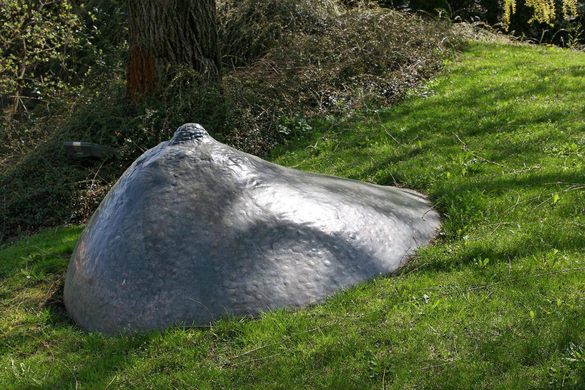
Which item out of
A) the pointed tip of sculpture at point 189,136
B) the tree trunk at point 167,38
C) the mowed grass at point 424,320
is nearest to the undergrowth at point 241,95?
the tree trunk at point 167,38

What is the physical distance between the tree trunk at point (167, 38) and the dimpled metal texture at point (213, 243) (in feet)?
12.6

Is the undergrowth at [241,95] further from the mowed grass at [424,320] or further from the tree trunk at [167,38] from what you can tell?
the mowed grass at [424,320]

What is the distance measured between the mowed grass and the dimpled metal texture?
154 mm

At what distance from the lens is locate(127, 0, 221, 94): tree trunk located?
7469 millimetres

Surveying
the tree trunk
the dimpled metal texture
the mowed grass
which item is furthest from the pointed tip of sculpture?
the tree trunk

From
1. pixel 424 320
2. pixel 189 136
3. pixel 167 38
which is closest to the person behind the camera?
pixel 424 320

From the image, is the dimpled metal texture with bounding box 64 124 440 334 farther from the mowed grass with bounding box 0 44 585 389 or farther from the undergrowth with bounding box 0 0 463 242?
the undergrowth with bounding box 0 0 463 242

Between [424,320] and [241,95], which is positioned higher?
[241,95]

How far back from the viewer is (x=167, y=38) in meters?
7.59

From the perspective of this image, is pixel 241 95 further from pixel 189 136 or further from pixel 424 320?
pixel 424 320

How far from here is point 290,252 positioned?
148 inches

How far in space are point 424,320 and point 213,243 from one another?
1.52 m

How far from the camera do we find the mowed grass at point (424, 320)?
9.64 feet

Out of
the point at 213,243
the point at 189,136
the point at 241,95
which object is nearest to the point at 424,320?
the point at 213,243
